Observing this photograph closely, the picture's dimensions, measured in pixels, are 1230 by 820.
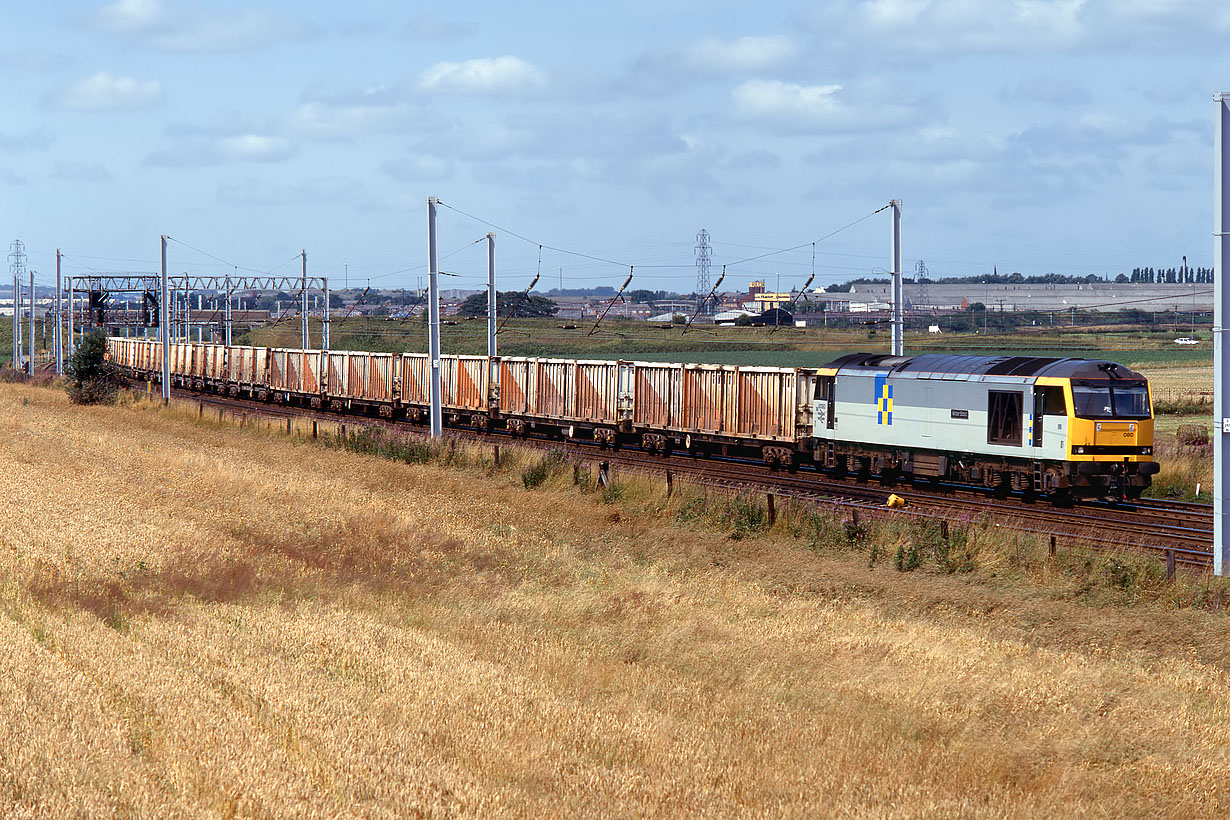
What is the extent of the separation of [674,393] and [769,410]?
4282 mm

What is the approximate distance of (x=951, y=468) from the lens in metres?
28.9

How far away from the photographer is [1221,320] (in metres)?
19.1

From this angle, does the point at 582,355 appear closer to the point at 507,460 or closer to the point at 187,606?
the point at 507,460

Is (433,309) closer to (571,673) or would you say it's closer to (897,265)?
(897,265)

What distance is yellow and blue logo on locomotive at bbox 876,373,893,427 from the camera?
30234 mm

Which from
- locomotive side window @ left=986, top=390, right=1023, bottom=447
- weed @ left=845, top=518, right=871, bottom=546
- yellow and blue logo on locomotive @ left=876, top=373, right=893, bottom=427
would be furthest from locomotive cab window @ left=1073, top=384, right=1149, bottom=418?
weed @ left=845, top=518, right=871, bottom=546

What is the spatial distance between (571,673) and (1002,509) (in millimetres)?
15441

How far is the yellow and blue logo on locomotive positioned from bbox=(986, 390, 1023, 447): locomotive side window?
304 cm

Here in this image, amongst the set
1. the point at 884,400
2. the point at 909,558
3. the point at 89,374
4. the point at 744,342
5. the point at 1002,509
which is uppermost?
the point at 744,342

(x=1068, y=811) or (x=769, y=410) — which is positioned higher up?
(x=769, y=410)

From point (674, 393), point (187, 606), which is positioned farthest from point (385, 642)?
point (674, 393)

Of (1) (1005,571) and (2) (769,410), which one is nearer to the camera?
(1) (1005,571)

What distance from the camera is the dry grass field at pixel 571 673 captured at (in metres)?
9.70

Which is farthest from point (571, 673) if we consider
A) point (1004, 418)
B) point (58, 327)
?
point (58, 327)
